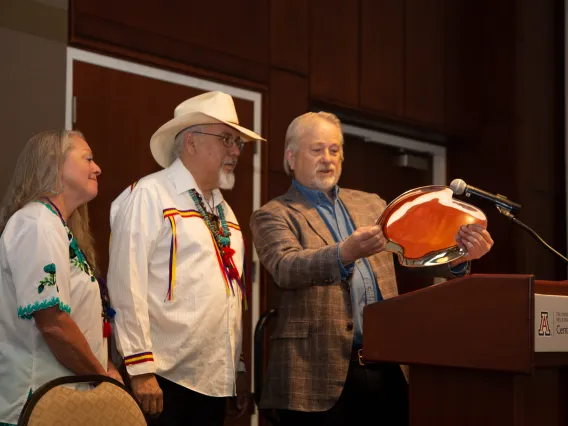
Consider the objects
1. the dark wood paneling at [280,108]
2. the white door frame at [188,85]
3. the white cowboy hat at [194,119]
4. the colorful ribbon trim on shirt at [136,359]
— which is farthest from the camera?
the dark wood paneling at [280,108]

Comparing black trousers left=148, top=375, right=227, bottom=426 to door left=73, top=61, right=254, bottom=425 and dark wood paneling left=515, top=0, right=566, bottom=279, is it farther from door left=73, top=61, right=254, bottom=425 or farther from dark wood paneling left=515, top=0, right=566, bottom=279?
dark wood paneling left=515, top=0, right=566, bottom=279

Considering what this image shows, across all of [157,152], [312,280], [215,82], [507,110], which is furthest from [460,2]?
[312,280]

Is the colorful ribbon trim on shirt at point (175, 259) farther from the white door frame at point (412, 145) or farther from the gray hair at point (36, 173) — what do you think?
the white door frame at point (412, 145)

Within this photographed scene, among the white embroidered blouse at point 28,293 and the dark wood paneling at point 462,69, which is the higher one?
the dark wood paneling at point 462,69

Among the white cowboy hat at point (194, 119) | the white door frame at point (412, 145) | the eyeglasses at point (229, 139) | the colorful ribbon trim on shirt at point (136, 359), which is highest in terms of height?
the white door frame at point (412, 145)

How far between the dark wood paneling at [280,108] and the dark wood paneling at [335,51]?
0.55 ft

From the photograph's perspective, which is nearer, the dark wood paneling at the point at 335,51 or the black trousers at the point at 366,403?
the black trousers at the point at 366,403

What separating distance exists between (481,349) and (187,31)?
2312 millimetres

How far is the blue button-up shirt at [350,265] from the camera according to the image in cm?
273

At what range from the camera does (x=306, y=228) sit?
2830 mm

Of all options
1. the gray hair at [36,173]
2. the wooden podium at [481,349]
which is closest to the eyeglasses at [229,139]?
the gray hair at [36,173]

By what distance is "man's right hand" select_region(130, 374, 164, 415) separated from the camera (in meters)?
2.51

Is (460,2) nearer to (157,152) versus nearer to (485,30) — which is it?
(485,30)

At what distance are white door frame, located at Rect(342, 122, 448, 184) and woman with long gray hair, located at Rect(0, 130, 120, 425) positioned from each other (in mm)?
2686
